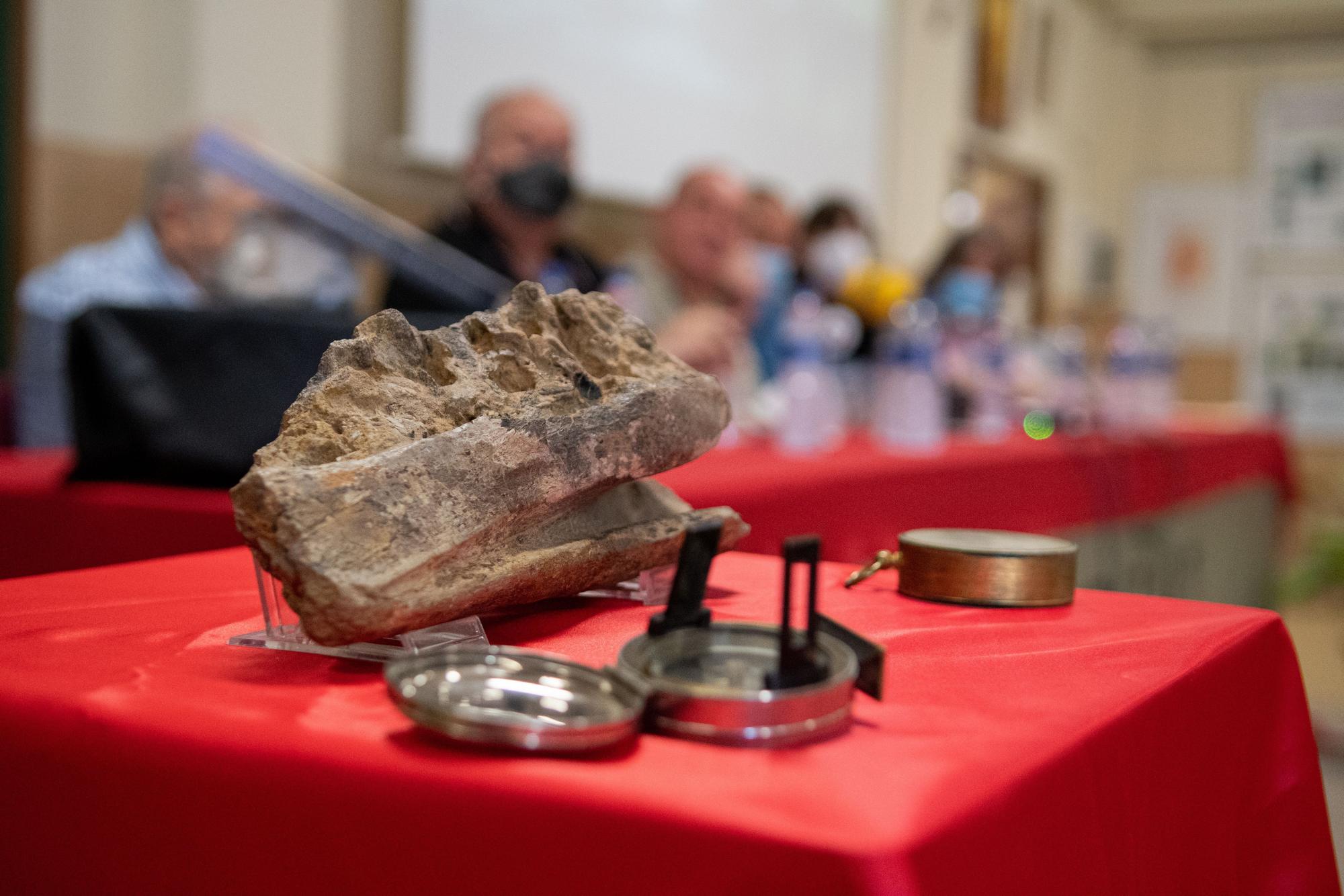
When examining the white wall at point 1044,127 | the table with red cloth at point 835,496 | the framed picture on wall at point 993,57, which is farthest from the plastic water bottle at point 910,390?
the framed picture on wall at point 993,57

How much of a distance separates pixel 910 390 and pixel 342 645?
1812 millimetres

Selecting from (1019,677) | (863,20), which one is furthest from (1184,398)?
(1019,677)

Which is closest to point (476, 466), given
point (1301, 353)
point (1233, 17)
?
point (1233, 17)

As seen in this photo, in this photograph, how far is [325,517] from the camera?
60 centimetres

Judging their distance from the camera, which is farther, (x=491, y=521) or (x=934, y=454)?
(x=934, y=454)

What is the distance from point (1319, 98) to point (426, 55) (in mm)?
8017

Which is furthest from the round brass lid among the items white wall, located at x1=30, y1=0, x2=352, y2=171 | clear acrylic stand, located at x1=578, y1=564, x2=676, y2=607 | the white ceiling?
the white ceiling

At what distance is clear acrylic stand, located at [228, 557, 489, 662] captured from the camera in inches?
25.1

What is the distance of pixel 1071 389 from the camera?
3.06 metres

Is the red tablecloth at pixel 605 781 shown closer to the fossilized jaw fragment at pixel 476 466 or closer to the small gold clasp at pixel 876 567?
the fossilized jaw fragment at pixel 476 466

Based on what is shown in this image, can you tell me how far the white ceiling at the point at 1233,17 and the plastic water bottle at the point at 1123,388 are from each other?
5.93 meters

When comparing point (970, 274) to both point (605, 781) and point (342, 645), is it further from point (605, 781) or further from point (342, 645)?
point (605, 781)

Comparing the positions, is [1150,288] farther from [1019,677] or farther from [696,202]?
[1019,677]

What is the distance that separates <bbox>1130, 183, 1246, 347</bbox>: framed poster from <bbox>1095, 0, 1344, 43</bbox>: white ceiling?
1.18 m
